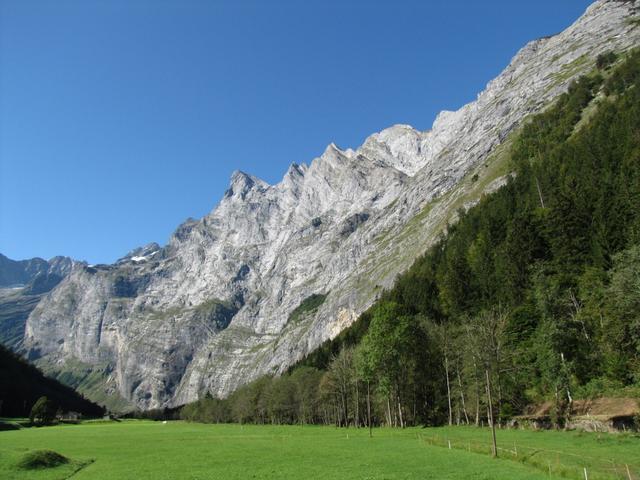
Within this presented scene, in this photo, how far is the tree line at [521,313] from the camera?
5791 centimetres

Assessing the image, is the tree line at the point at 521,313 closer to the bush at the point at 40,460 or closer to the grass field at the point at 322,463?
the grass field at the point at 322,463

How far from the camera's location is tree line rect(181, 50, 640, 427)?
57906mm

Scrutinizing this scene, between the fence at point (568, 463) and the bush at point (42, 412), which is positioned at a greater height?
the fence at point (568, 463)

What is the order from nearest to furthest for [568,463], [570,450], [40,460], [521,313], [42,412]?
[568,463]
[570,450]
[40,460]
[521,313]
[42,412]

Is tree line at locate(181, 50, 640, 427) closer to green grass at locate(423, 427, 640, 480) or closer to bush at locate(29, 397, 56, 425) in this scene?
green grass at locate(423, 427, 640, 480)

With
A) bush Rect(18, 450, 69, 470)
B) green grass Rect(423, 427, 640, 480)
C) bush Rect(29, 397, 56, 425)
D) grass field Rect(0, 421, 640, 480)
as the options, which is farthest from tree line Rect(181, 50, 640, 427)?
bush Rect(29, 397, 56, 425)

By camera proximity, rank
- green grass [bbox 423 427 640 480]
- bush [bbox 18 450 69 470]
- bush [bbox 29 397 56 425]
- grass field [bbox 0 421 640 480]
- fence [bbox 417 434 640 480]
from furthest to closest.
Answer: bush [bbox 29 397 56 425] → bush [bbox 18 450 69 470] → grass field [bbox 0 421 640 480] → green grass [bbox 423 427 640 480] → fence [bbox 417 434 640 480]

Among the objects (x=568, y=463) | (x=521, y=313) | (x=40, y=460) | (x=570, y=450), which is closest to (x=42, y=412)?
(x=40, y=460)

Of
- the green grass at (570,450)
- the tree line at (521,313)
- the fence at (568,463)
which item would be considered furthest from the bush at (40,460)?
the tree line at (521,313)

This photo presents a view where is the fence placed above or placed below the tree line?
below

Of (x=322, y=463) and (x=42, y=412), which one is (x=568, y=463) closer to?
(x=322, y=463)

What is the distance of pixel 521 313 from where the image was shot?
82.4m

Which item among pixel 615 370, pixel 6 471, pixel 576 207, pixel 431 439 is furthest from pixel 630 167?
pixel 6 471

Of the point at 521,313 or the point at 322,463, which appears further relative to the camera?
the point at 521,313
